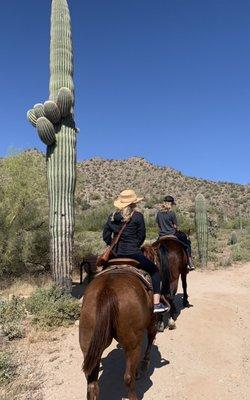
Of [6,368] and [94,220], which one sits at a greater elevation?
[94,220]

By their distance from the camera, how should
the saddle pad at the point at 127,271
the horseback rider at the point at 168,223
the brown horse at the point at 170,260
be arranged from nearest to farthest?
the saddle pad at the point at 127,271
the brown horse at the point at 170,260
the horseback rider at the point at 168,223

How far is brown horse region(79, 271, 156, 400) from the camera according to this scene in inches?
180

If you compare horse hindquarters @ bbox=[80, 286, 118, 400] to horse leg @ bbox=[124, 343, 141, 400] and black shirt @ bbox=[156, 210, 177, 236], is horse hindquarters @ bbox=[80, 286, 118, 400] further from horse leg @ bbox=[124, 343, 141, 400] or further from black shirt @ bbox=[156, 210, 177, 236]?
black shirt @ bbox=[156, 210, 177, 236]

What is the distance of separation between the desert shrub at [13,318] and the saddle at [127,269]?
9.48 ft

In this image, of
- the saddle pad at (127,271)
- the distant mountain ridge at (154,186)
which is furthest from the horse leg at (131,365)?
the distant mountain ridge at (154,186)

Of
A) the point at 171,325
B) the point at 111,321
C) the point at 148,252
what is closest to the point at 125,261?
the point at 111,321

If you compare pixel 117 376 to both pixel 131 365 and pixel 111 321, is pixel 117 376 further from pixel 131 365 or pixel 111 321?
pixel 111 321

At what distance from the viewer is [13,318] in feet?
27.6

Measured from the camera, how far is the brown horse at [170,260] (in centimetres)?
801

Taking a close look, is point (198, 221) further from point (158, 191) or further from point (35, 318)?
point (158, 191)

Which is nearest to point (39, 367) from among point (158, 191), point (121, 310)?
point (121, 310)

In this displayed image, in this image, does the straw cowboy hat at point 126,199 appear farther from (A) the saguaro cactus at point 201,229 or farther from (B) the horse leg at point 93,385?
(A) the saguaro cactus at point 201,229

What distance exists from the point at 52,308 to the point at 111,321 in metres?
4.15

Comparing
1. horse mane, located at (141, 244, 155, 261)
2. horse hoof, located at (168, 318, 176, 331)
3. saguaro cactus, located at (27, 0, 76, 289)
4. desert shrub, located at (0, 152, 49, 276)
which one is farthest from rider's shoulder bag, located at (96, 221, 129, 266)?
desert shrub, located at (0, 152, 49, 276)
